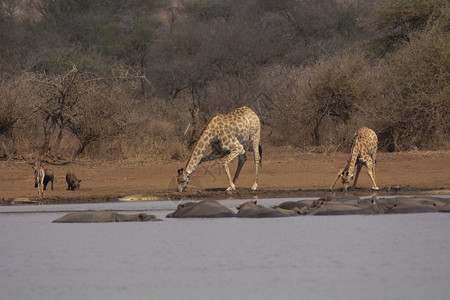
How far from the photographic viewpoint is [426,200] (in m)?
15.1

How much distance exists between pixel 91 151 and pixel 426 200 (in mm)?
11571

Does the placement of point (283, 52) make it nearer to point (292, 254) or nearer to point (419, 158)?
point (419, 158)

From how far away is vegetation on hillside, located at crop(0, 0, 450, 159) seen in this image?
24031mm

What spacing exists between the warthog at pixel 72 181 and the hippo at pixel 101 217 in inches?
170

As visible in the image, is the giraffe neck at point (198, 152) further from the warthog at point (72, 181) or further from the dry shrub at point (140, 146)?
the dry shrub at point (140, 146)

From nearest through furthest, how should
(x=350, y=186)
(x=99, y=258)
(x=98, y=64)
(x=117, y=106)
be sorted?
(x=99, y=258) < (x=350, y=186) < (x=117, y=106) < (x=98, y=64)

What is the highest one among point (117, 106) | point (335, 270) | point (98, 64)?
point (98, 64)

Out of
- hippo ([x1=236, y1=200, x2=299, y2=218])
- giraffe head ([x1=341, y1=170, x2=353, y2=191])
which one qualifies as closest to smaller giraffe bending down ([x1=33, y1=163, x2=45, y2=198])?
hippo ([x1=236, y1=200, x2=299, y2=218])

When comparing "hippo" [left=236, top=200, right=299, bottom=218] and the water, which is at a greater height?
"hippo" [left=236, top=200, right=299, bottom=218]

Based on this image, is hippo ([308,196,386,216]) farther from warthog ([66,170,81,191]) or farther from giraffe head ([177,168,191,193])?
warthog ([66,170,81,191])

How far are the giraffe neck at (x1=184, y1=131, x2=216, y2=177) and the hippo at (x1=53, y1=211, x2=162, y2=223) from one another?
4.00m

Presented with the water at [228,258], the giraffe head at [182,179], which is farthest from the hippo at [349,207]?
the giraffe head at [182,179]

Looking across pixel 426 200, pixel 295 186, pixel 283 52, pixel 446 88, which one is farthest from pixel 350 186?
pixel 283 52

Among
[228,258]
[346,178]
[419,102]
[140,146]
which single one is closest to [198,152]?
[346,178]
